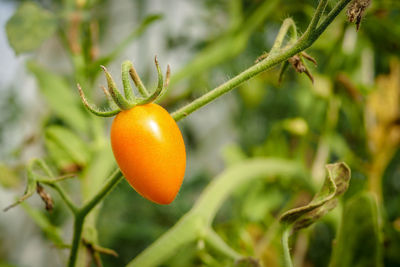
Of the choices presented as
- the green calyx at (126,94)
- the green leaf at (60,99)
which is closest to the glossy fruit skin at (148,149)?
the green calyx at (126,94)

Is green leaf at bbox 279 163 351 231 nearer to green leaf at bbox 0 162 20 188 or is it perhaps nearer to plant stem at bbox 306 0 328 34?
plant stem at bbox 306 0 328 34

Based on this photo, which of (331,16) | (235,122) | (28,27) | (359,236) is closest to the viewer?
(331,16)

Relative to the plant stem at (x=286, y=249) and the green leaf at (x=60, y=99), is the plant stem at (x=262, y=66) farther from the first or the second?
the green leaf at (x=60, y=99)

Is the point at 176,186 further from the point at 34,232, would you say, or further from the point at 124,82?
the point at 34,232

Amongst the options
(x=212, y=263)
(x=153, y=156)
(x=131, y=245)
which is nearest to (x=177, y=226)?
(x=212, y=263)

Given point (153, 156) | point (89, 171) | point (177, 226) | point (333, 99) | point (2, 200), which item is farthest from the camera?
point (2, 200)

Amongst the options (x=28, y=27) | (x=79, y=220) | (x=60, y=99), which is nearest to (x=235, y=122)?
(x=60, y=99)

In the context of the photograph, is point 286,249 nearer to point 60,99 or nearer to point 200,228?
point 200,228

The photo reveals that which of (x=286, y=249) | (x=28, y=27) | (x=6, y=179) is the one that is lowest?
(x=6, y=179)

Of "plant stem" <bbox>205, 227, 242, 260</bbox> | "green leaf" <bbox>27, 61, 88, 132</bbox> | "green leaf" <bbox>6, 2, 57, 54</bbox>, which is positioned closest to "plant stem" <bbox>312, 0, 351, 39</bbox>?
"plant stem" <bbox>205, 227, 242, 260</bbox>
